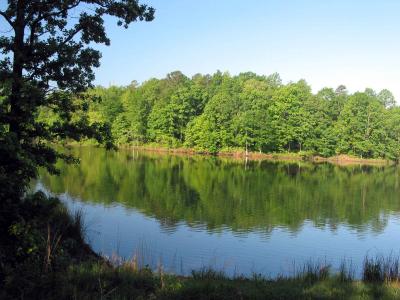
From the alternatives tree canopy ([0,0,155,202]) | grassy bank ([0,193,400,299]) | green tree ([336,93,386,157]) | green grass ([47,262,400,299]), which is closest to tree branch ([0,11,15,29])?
tree canopy ([0,0,155,202])

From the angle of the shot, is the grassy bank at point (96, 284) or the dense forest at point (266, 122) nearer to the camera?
the grassy bank at point (96, 284)

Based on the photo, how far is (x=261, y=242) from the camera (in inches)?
691

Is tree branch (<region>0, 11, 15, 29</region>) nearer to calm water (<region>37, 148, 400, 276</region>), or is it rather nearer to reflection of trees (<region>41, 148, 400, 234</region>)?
calm water (<region>37, 148, 400, 276</region>)

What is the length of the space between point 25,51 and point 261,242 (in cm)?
1188

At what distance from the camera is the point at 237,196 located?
2858 cm

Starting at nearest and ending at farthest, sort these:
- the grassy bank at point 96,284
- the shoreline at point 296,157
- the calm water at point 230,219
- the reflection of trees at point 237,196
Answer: the grassy bank at point 96,284 < the calm water at point 230,219 < the reflection of trees at point 237,196 < the shoreline at point 296,157

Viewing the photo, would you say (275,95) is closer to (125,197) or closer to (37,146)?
(125,197)

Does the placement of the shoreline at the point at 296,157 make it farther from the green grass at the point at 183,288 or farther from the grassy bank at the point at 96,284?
the grassy bank at the point at 96,284

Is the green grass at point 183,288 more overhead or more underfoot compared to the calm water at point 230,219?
Result: more overhead

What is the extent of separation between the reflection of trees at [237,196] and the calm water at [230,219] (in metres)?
0.06

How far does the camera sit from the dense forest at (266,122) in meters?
74.9

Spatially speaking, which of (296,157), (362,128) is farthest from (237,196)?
(362,128)

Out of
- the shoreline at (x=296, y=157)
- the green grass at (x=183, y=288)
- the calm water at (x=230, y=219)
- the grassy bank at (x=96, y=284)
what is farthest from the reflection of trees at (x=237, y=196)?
the shoreline at (x=296, y=157)

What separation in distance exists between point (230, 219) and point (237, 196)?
23.2 ft
